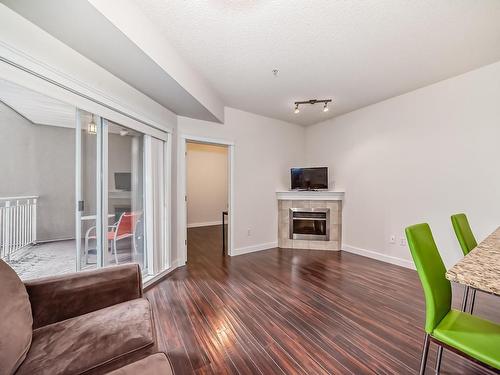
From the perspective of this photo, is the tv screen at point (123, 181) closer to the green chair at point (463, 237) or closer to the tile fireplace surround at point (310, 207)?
the tile fireplace surround at point (310, 207)

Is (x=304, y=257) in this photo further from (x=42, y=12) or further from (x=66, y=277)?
(x=42, y=12)

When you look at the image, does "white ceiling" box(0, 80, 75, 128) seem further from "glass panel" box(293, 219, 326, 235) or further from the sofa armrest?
"glass panel" box(293, 219, 326, 235)

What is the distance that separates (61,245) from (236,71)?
3.25m

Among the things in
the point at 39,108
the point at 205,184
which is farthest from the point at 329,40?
the point at 205,184

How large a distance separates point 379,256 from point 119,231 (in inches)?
153

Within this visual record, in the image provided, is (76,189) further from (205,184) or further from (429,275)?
(205,184)

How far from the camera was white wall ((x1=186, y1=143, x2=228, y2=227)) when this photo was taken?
631 centimetres

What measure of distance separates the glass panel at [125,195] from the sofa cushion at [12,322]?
109 cm

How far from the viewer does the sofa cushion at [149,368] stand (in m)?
0.67

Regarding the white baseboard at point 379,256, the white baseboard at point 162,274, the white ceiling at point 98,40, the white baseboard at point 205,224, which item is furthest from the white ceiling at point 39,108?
the white baseboard at point 205,224

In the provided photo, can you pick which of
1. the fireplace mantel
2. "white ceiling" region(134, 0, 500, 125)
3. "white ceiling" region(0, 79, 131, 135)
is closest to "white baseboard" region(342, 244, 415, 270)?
the fireplace mantel

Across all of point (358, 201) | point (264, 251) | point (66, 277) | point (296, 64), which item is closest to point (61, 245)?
point (66, 277)

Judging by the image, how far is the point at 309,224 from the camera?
4180 millimetres

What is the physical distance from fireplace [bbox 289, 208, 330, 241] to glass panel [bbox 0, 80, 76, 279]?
11.5 feet
